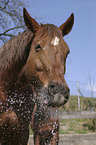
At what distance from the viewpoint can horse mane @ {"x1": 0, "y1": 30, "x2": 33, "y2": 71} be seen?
2459 millimetres

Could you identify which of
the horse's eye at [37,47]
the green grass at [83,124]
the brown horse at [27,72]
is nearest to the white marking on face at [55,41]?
the brown horse at [27,72]

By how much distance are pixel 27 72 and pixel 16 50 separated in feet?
1.09

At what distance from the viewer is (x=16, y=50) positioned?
2.54 metres

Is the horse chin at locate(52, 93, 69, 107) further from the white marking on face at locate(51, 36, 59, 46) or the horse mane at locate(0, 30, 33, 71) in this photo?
the horse mane at locate(0, 30, 33, 71)

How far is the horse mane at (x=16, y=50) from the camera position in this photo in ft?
8.07

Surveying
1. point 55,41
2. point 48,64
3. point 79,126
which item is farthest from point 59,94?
point 79,126

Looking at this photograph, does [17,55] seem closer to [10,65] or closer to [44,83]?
[10,65]

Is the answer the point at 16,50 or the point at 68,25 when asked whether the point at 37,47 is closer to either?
the point at 16,50

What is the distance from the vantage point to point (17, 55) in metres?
2.50

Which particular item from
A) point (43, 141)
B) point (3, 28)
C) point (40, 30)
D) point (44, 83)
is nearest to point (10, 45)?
point (40, 30)

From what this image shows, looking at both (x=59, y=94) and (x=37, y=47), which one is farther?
(x=37, y=47)

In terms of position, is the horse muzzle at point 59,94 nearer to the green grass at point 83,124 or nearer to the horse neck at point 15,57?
the horse neck at point 15,57

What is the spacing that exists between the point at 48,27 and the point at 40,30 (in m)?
0.10

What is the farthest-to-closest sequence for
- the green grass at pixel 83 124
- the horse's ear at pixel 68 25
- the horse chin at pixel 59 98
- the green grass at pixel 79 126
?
the green grass at pixel 79 126
the green grass at pixel 83 124
the horse's ear at pixel 68 25
the horse chin at pixel 59 98
